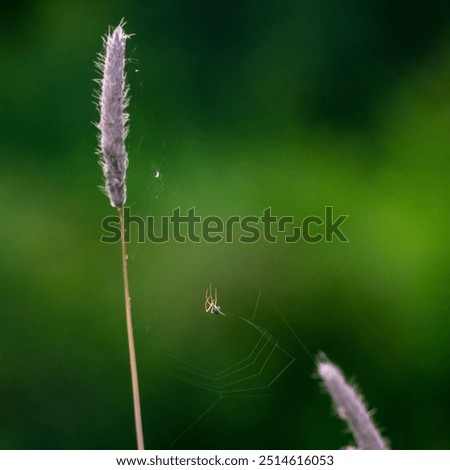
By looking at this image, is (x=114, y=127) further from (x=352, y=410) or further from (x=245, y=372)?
(x=245, y=372)

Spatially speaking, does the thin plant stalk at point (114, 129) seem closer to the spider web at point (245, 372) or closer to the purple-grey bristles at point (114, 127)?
the purple-grey bristles at point (114, 127)

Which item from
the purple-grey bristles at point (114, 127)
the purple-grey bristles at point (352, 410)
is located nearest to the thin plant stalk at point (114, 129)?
the purple-grey bristles at point (114, 127)

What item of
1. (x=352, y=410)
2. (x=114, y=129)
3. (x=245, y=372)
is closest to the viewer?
(x=352, y=410)

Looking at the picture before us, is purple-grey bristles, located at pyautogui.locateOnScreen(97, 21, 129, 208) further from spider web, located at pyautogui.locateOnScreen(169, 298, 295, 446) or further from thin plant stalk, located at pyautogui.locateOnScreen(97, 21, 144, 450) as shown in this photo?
spider web, located at pyautogui.locateOnScreen(169, 298, 295, 446)

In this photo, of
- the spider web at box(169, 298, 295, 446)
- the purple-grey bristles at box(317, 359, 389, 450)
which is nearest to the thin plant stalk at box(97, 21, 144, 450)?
the purple-grey bristles at box(317, 359, 389, 450)

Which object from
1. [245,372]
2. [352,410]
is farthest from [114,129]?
[245,372]

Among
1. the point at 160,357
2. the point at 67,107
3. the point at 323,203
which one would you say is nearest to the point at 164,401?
the point at 160,357
